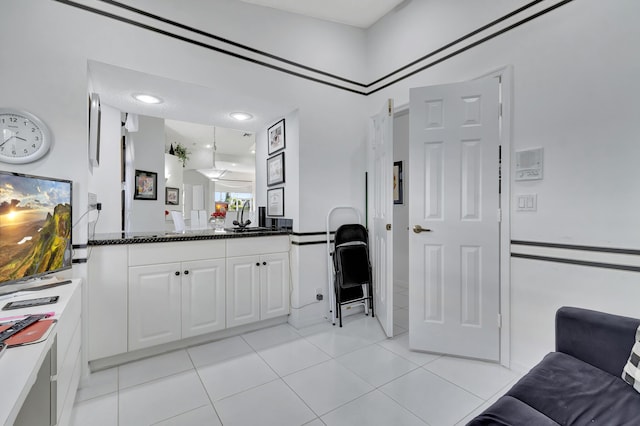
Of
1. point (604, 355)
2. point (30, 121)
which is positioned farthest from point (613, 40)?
point (30, 121)

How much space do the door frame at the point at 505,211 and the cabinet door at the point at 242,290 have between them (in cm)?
206

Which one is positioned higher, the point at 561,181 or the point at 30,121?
the point at 30,121

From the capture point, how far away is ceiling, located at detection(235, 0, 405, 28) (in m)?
2.67

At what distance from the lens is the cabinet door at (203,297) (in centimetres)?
233

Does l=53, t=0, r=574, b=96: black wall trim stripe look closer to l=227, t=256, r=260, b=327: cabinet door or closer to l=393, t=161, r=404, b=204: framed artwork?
l=393, t=161, r=404, b=204: framed artwork

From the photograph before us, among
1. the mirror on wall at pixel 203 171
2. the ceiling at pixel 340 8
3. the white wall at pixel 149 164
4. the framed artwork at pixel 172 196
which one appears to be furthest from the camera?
the mirror on wall at pixel 203 171

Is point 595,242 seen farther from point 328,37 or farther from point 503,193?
point 328,37

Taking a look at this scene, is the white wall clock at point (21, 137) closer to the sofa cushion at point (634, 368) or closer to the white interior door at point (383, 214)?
the white interior door at point (383, 214)

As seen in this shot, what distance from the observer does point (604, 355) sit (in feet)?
4.17

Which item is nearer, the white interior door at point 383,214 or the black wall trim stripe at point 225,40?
the black wall trim stripe at point 225,40

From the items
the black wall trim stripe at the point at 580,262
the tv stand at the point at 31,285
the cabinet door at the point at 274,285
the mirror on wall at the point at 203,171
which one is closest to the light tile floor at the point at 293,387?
the cabinet door at the point at 274,285

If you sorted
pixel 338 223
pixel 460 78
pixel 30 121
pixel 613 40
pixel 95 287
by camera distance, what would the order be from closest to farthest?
pixel 613 40
pixel 30 121
pixel 95 287
pixel 460 78
pixel 338 223

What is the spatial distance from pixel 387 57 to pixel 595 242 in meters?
2.48

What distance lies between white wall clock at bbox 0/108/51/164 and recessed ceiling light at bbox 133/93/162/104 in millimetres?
830
